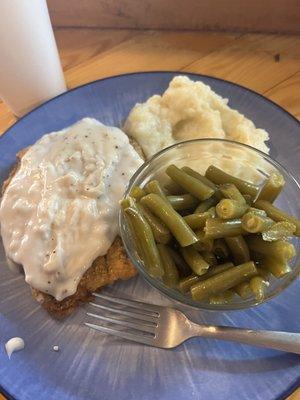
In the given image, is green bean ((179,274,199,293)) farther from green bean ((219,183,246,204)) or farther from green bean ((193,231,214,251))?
green bean ((219,183,246,204))

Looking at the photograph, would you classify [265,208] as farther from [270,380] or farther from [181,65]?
[181,65]

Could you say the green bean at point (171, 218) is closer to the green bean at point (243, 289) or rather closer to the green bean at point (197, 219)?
the green bean at point (197, 219)

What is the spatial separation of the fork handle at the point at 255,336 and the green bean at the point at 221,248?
0.28 metres

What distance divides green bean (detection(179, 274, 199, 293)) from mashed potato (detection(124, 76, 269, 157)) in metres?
0.75

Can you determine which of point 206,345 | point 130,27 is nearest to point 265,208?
point 206,345

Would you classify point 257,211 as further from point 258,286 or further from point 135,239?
point 135,239

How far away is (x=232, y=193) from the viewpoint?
65.0 inches

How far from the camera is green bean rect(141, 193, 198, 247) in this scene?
157 centimetres

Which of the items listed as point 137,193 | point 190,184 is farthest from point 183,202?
point 137,193

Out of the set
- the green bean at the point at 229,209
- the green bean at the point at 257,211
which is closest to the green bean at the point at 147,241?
the green bean at the point at 229,209

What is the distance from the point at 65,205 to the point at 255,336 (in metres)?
0.90

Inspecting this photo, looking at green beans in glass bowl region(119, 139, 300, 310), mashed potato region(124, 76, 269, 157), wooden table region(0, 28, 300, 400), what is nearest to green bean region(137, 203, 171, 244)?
green beans in glass bowl region(119, 139, 300, 310)

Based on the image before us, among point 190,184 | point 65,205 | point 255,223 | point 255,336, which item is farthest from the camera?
point 65,205

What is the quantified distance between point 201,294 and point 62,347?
2.04ft
